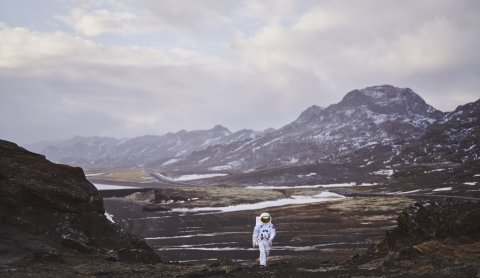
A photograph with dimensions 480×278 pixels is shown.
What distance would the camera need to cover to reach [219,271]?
51.8 feet

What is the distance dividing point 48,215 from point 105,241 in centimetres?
296

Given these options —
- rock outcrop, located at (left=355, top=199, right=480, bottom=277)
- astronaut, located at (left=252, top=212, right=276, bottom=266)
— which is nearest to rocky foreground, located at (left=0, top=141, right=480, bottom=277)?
rock outcrop, located at (left=355, top=199, right=480, bottom=277)

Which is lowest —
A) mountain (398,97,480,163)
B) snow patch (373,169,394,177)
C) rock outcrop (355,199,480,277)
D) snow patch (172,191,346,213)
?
snow patch (172,191,346,213)

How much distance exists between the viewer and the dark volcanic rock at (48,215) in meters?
18.8

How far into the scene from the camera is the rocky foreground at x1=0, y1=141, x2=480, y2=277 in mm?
15180

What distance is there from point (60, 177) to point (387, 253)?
664 inches

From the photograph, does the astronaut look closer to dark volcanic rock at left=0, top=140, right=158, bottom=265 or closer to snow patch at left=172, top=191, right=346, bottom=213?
dark volcanic rock at left=0, top=140, right=158, bottom=265

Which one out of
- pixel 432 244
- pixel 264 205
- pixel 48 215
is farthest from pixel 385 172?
pixel 48 215

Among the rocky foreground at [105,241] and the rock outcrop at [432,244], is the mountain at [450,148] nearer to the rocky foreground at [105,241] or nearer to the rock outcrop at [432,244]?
the rock outcrop at [432,244]

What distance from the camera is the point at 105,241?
22719mm

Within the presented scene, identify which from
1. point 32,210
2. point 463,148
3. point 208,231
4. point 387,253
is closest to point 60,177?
point 32,210

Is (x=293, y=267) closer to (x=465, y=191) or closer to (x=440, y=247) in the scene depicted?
(x=440, y=247)

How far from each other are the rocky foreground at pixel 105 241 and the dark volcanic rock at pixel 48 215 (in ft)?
0.13

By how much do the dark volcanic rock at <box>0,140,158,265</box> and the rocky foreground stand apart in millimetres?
39
